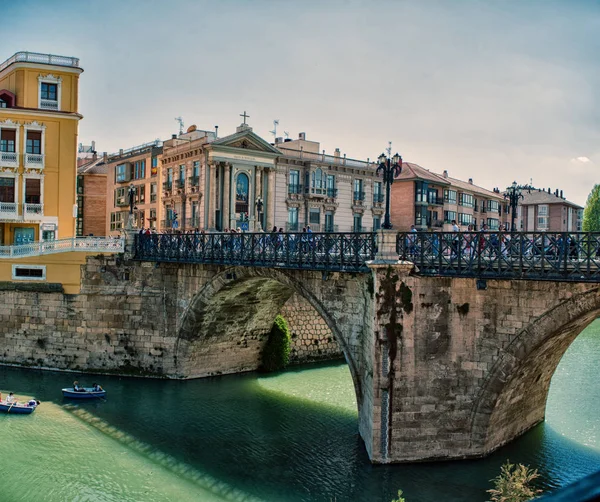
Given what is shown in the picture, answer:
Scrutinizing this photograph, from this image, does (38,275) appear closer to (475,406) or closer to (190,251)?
(190,251)

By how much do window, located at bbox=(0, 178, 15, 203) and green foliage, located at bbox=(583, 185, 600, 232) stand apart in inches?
2416

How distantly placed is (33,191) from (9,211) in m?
1.73

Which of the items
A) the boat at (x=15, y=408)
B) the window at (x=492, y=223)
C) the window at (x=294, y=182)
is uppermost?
the window at (x=294, y=182)

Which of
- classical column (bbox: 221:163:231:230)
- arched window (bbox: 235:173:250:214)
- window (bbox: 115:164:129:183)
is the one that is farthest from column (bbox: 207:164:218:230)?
window (bbox: 115:164:129:183)

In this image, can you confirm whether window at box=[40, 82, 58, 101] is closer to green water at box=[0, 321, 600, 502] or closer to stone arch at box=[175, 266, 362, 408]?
green water at box=[0, 321, 600, 502]

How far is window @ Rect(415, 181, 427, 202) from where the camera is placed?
5528 centimetres

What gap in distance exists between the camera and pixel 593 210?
70.5 m

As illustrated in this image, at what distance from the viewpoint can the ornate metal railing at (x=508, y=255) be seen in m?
14.8

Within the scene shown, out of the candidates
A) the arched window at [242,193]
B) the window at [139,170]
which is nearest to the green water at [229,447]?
the arched window at [242,193]

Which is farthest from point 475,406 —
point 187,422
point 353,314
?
point 187,422

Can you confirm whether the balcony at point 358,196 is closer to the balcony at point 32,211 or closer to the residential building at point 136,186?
the residential building at point 136,186

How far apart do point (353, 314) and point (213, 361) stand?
1260 centimetres

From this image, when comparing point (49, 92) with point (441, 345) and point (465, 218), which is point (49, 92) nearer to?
point (441, 345)

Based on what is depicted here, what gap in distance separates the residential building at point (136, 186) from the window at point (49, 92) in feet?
42.3
